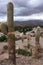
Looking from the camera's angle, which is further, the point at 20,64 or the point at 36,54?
the point at 36,54

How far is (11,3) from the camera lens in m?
9.65

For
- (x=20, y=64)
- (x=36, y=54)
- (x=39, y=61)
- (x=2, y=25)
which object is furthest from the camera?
(x=36, y=54)

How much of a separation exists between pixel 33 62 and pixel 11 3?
4.00 metres

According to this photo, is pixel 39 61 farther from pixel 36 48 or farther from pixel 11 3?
pixel 11 3

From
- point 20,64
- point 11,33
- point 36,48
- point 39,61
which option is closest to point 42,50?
point 36,48

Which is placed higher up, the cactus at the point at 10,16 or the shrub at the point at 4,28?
the cactus at the point at 10,16

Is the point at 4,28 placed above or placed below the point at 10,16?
below

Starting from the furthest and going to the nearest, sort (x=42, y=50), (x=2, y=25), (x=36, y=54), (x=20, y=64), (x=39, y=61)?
(x=42, y=50) < (x=36, y=54) < (x=39, y=61) < (x=20, y=64) < (x=2, y=25)

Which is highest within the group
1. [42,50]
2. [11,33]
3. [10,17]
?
[10,17]

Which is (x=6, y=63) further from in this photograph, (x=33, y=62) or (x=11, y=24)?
(x=11, y=24)

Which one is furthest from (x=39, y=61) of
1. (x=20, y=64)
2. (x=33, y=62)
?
(x=20, y=64)

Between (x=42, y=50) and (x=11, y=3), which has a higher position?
(x=11, y=3)

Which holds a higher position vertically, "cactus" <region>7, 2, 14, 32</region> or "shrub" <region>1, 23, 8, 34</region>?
"cactus" <region>7, 2, 14, 32</region>

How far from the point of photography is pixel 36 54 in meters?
14.0
